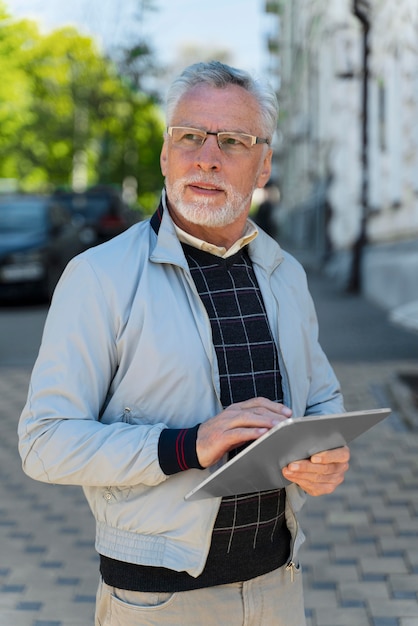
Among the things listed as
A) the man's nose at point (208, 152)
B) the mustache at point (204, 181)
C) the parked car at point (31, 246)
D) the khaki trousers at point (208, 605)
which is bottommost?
the parked car at point (31, 246)

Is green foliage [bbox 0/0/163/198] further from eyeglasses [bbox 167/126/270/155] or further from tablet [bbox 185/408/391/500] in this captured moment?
tablet [bbox 185/408/391/500]

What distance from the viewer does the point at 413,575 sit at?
15.3 ft

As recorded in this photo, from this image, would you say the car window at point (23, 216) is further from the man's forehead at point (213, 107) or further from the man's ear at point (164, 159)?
the man's forehead at point (213, 107)

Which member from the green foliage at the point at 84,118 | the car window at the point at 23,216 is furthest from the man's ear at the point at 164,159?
the green foliage at the point at 84,118

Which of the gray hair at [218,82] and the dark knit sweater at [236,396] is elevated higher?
the gray hair at [218,82]

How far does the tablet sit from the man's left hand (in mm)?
13

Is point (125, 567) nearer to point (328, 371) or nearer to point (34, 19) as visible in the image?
point (328, 371)

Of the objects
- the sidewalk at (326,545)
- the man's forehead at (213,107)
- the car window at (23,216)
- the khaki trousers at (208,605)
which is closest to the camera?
the khaki trousers at (208,605)

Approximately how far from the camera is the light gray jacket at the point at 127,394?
2.19 metres

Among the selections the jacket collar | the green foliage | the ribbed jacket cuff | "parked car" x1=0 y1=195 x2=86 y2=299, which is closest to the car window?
"parked car" x1=0 y1=195 x2=86 y2=299

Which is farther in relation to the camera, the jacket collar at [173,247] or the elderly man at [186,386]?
the jacket collar at [173,247]

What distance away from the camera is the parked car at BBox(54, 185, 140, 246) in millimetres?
24453

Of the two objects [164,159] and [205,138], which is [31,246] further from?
[205,138]

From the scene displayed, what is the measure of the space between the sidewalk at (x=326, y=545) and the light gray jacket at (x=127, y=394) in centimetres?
207
